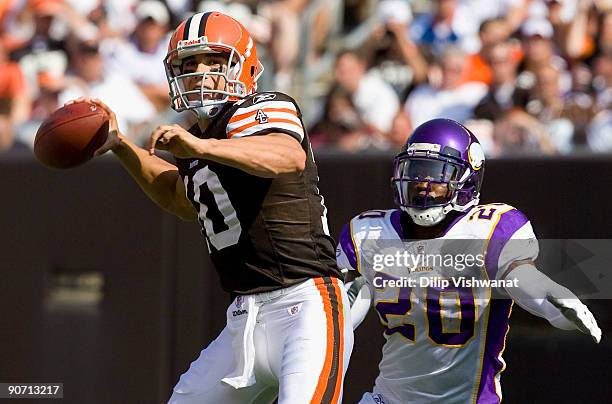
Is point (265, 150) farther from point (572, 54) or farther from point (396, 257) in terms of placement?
point (572, 54)

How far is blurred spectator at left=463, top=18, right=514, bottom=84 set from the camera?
7457 millimetres

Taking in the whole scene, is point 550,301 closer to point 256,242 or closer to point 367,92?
point 256,242

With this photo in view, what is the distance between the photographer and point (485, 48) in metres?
7.51

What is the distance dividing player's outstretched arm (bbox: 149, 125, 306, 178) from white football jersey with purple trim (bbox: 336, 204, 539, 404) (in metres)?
0.84

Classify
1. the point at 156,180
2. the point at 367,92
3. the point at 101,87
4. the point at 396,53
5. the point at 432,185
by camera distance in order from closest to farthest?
the point at 432,185
the point at 156,180
the point at 367,92
the point at 396,53
the point at 101,87

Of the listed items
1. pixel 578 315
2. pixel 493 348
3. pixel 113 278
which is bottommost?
pixel 113 278

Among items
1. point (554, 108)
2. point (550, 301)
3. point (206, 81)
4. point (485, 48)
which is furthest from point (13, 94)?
point (550, 301)

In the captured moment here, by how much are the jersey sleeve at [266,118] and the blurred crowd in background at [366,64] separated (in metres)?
3.11

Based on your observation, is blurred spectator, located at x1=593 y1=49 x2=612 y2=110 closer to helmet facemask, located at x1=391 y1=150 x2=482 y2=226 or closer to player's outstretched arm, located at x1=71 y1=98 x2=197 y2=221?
helmet facemask, located at x1=391 y1=150 x2=482 y2=226

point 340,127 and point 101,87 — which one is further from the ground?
point 101,87

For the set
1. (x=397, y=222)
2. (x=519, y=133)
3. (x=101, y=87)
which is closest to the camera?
(x=397, y=222)

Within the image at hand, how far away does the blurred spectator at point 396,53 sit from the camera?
25.1 ft

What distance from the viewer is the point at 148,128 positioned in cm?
773

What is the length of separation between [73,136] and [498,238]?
1.62 metres
